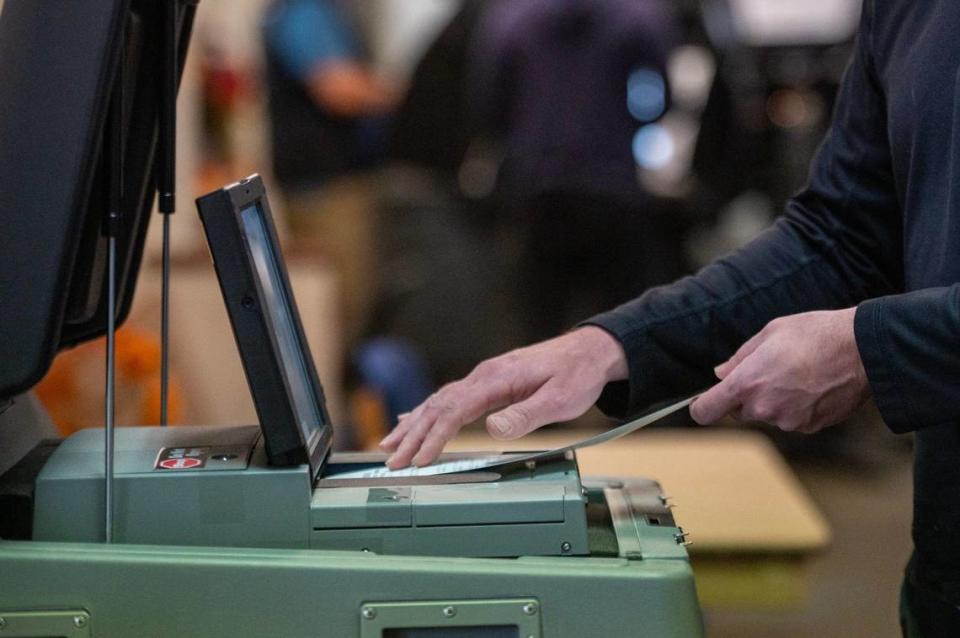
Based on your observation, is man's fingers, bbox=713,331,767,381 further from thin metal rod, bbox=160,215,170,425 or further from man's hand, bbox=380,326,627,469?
thin metal rod, bbox=160,215,170,425

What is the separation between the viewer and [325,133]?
188 inches

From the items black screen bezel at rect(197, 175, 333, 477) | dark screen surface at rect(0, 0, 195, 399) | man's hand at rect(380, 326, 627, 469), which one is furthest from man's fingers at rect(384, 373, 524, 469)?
dark screen surface at rect(0, 0, 195, 399)

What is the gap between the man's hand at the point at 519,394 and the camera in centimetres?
119

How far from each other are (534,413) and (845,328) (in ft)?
0.98

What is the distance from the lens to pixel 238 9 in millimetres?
4895

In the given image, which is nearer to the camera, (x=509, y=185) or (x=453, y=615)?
(x=453, y=615)

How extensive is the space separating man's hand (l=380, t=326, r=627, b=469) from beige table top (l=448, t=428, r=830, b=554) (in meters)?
0.67

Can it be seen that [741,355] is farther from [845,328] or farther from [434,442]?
[434,442]

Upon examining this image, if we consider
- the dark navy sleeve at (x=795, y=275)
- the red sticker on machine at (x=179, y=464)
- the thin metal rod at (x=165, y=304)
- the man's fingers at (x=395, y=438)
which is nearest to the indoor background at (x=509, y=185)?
the dark navy sleeve at (x=795, y=275)

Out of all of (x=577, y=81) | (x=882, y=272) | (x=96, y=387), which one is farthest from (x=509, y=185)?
(x=882, y=272)

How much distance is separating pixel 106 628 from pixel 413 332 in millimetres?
4049

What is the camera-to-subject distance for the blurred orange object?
274cm

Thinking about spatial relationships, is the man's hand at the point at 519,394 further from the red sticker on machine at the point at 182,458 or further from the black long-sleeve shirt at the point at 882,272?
the red sticker on machine at the point at 182,458

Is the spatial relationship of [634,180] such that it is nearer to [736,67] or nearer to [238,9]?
[736,67]
